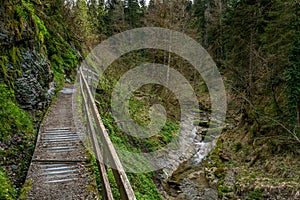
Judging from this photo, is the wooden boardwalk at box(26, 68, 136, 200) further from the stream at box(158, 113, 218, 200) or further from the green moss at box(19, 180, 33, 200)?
the stream at box(158, 113, 218, 200)

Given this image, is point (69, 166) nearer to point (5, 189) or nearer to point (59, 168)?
point (59, 168)

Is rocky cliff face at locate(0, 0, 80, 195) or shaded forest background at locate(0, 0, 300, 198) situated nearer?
rocky cliff face at locate(0, 0, 80, 195)

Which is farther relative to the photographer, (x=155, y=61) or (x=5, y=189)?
(x=155, y=61)

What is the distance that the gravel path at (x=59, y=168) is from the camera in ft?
14.1

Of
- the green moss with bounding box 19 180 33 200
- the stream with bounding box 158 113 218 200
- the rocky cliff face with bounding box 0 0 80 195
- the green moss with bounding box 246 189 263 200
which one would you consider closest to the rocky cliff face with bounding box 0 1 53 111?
the rocky cliff face with bounding box 0 0 80 195

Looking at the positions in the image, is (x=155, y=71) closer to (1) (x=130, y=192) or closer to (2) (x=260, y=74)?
(2) (x=260, y=74)

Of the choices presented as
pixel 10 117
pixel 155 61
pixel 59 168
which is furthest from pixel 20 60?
pixel 155 61

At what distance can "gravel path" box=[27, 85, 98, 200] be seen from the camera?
4.30m

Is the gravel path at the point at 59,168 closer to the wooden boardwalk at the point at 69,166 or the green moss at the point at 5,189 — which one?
the wooden boardwalk at the point at 69,166

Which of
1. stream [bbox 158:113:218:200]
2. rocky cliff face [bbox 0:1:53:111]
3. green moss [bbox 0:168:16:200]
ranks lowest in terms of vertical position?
stream [bbox 158:113:218:200]

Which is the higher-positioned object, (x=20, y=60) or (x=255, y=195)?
(x=20, y=60)

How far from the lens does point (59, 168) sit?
5.07 meters

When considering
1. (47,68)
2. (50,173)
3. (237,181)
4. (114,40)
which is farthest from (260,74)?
(114,40)

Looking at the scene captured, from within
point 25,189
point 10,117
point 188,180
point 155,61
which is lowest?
point 188,180
